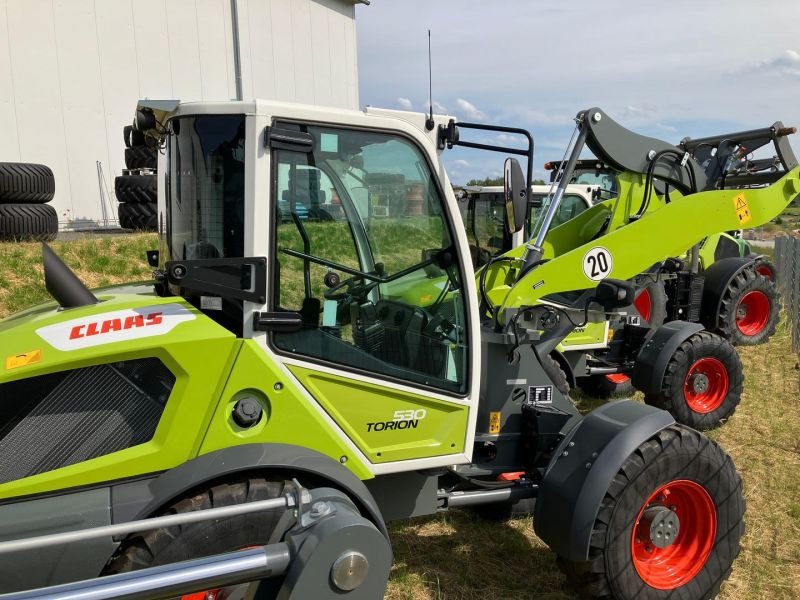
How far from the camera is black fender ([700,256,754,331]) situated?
8234 mm

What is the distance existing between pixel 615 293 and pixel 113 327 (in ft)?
7.90

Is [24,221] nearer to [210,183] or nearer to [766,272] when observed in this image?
[210,183]

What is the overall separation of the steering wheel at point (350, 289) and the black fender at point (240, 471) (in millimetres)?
630

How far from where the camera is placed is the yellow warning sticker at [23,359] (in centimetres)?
220

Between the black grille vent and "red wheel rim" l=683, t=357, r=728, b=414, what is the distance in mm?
4897

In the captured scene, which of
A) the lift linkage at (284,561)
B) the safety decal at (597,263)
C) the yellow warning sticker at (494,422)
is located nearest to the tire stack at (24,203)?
the safety decal at (597,263)

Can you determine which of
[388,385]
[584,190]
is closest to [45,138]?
[584,190]

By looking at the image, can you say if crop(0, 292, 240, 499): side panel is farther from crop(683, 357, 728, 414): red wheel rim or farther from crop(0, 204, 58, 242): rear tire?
crop(0, 204, 58, 242): rear tire

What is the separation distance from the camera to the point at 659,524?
9.90ft

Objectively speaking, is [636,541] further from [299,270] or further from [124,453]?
[124,453]

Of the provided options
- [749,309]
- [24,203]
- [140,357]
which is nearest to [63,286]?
[140,357]

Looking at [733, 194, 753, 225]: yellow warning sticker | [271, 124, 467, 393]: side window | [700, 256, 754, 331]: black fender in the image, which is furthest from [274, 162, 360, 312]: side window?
[700, 256, 754, 331]: black fender

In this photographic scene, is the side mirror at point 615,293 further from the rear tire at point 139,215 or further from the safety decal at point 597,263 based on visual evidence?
the rear tire at point 139,215

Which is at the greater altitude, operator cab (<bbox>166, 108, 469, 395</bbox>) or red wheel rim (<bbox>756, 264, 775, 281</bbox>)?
operator cab (<bbox>166, 108, 469, 395</bbox>)
